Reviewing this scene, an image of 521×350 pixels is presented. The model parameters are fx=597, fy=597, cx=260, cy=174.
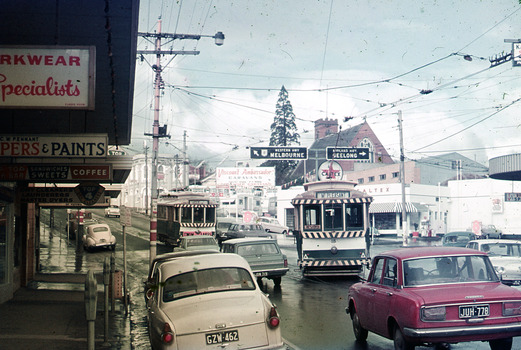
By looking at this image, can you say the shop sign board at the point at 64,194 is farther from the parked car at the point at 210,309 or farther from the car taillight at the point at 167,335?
the car taillight at the point at 167,335

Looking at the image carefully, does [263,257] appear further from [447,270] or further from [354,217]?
[447,270]

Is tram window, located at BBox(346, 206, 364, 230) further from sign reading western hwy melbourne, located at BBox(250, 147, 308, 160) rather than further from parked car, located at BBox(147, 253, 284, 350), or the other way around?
sign reading western hwy melbourne, located at BBox(250, 147, 308, 160)

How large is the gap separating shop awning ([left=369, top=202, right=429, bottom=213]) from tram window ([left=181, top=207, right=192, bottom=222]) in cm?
2677

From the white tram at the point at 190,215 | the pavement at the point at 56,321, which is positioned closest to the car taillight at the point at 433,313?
the pavement at the point at 56,321

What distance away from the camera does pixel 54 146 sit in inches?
438

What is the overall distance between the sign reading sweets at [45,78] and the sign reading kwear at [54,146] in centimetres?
223

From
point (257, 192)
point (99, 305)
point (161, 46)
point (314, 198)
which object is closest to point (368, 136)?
point (257, 192)

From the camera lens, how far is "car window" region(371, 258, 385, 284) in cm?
1006

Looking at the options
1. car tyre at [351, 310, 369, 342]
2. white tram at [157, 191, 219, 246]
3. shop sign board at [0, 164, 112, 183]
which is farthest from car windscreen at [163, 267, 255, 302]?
white tram at [157, 191, 219, 246]

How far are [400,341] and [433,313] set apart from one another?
0.84 metres

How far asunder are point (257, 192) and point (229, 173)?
18.0 m

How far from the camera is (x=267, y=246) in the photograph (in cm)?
2027

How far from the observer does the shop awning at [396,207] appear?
5753cm

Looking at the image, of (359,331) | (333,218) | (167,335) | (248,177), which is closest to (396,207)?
(248,177)
